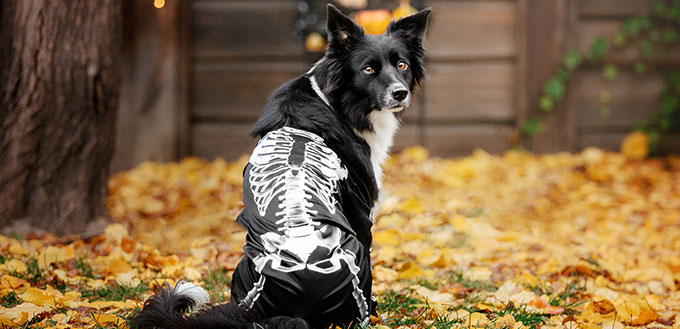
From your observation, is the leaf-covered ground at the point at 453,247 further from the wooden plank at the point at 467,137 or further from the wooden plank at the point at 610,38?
the wooden plank at the point at 610,38

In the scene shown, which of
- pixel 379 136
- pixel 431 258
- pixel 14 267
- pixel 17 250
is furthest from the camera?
pixel 431 258

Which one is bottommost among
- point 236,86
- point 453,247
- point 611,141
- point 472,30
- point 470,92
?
point 453,247

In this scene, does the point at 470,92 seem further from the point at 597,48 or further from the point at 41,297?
the point at 41,297

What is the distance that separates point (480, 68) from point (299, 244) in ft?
15.9

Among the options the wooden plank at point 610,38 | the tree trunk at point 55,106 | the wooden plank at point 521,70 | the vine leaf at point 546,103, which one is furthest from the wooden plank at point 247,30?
the wooden plank at point 610,38

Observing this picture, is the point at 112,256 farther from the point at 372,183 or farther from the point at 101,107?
the point at 372,183

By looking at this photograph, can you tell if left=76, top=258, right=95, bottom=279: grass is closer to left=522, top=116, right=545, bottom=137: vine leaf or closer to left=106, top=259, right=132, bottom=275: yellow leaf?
left=106, top=259, right=132, bottom=275: yellow leaf

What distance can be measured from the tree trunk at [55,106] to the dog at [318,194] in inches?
64.7

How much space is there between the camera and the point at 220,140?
6652mm

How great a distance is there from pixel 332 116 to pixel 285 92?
229mm

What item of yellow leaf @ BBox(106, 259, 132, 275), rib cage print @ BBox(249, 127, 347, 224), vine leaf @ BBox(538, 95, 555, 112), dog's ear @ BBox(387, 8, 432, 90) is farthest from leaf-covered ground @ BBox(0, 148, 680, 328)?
dog's ear @ BBox(387, 8, 432, 90)

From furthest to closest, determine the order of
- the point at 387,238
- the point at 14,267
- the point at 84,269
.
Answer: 1. the point at 387,238
2. the point at 84,269
3. the point at 14,267

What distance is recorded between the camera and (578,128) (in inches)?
261

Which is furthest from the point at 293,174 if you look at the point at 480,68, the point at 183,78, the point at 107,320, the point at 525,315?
the point at 480,68
